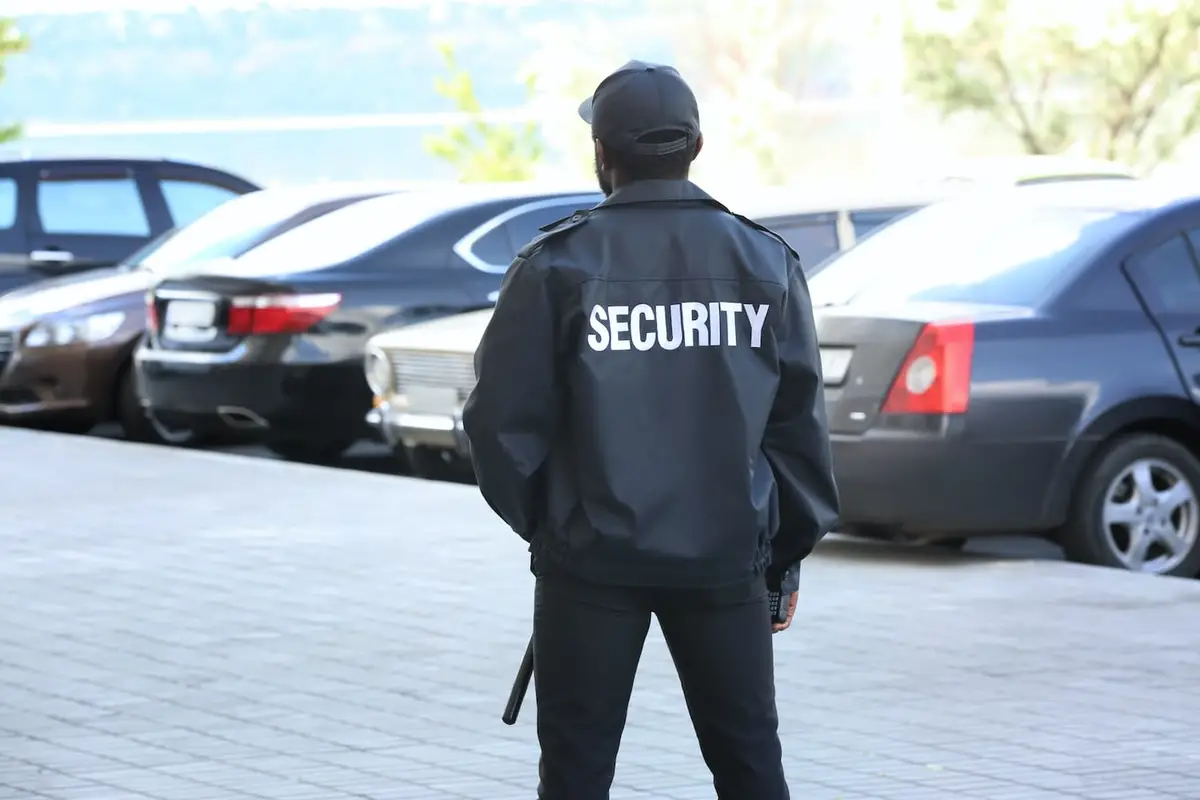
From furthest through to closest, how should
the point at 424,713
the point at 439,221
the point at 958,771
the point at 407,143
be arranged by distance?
the point at 407,143 < the point at 439,221 < the point at 424,713 < the point at 958,771

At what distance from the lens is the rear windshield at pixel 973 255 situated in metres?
7.86

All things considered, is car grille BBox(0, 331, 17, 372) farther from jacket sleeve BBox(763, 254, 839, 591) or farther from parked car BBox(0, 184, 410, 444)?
jacket sleeve BBox(763, 254, 839, 591)

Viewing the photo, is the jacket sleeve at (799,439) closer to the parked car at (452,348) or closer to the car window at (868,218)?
the parked car at (452,348)

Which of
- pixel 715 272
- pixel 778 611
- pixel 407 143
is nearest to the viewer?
pixel 715 272

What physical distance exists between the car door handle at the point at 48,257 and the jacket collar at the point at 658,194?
39.5 ft

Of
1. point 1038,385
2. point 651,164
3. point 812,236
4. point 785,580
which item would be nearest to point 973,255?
point 1038,385

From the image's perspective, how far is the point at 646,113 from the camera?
3393 mm

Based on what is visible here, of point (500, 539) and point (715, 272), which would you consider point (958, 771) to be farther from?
point (500, 539)

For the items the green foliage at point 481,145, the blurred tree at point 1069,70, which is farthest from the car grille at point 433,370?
the green foliage at point 481,145

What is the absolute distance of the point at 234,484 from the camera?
10586 mm

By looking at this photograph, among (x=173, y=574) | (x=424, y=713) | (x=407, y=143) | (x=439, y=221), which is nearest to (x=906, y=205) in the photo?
(x=439, y=221)

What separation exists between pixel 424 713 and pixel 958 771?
4.81 feet

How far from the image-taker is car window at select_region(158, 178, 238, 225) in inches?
608

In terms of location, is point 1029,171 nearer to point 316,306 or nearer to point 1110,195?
point 316,306
